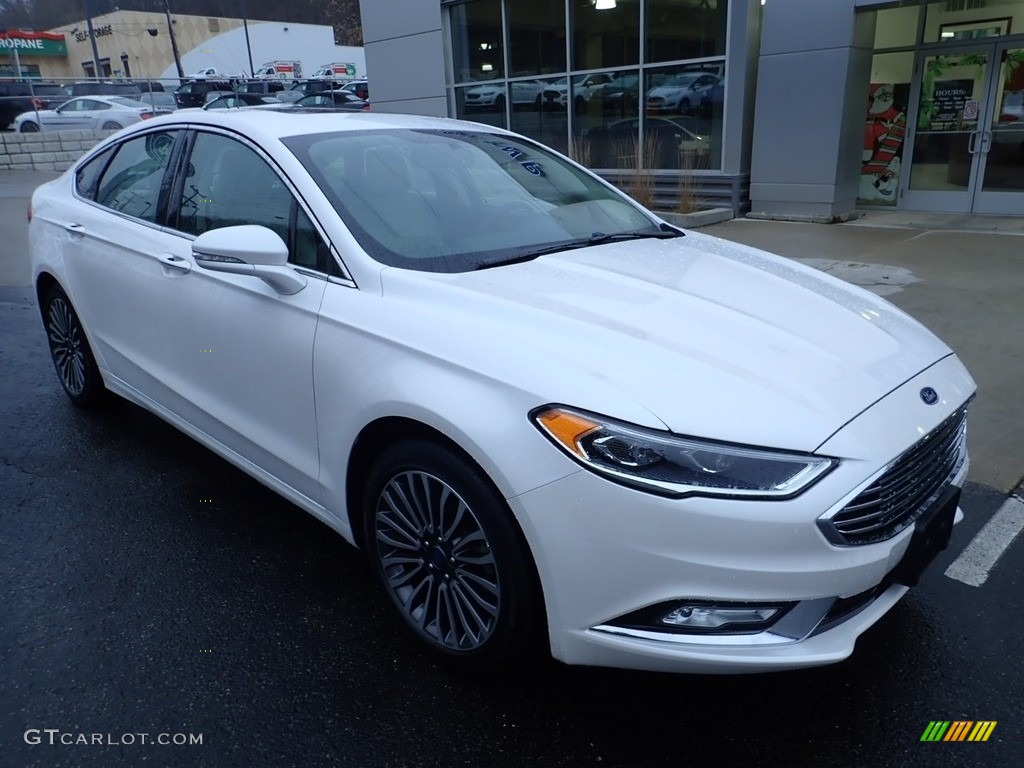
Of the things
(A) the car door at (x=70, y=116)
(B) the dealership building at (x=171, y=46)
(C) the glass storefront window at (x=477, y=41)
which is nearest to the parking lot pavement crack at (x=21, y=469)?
(C) the glass storefront window at (x=477, y=41)

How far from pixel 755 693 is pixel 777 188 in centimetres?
981

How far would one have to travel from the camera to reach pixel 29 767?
7.23 feet

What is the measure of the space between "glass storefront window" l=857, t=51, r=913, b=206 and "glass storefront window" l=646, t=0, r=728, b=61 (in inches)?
86.6

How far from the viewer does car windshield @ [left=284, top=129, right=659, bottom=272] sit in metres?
2.82

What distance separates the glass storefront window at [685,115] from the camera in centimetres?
1134

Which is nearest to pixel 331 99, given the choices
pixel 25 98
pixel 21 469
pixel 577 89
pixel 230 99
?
pixel 230 99

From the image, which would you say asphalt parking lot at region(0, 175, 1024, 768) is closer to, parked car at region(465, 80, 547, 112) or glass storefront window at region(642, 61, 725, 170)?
glass storefront window at region(642, 61, 725, 170)

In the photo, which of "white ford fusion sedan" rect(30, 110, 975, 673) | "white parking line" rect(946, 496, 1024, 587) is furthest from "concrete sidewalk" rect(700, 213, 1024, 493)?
"white ford fusion sedan" rect(30, 110, 975, 673)

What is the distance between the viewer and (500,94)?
14312mm

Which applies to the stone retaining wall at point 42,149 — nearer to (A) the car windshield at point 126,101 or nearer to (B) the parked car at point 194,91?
(A) the car windshield at point 126,101

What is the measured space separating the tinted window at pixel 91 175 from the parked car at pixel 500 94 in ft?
33.8

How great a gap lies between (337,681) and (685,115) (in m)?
10.9

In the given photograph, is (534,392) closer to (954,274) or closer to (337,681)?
(337,681)

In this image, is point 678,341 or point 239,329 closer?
point 678,341
